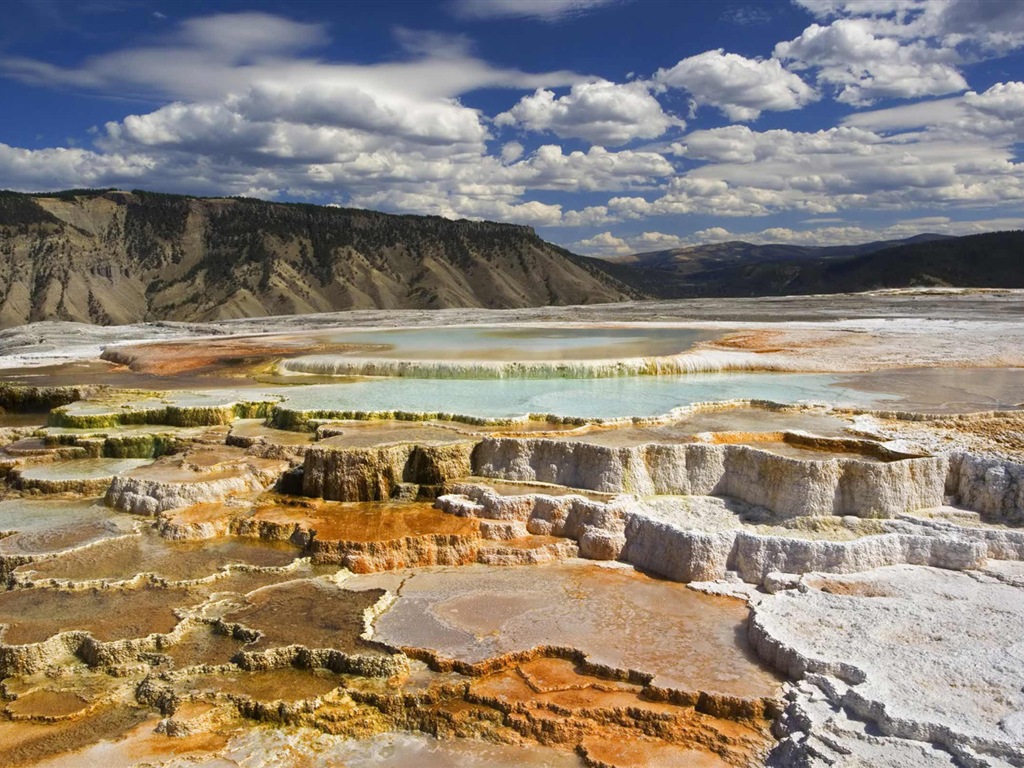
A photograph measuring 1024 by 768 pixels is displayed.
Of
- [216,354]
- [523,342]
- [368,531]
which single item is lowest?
[368,531]

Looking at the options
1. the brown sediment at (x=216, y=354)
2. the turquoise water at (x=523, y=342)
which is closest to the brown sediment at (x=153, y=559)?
the turquoise water at (x=523, y=342)

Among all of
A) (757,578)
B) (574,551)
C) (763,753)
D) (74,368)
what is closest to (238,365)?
(74,368)

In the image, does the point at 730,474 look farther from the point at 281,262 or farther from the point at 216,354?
the point at 281,262

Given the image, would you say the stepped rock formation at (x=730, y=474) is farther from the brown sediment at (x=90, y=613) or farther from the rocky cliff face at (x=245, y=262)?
the rocky cliff face at (x=245, y=262)

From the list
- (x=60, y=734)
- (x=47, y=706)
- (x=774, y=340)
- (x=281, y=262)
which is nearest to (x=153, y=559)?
(x=47, y=706)

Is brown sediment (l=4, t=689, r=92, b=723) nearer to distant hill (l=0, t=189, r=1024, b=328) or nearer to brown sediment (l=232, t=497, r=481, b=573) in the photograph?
brown sediment (l=232, t=497, r=481, b=573)

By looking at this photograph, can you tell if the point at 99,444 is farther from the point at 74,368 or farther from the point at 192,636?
the point at 74,368

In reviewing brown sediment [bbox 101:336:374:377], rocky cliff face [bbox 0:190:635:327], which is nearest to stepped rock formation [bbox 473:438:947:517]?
brown sediment [bbox 101:336:374:377]
